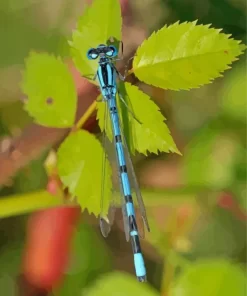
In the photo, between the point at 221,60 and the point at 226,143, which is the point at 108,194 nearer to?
the point at 221,60

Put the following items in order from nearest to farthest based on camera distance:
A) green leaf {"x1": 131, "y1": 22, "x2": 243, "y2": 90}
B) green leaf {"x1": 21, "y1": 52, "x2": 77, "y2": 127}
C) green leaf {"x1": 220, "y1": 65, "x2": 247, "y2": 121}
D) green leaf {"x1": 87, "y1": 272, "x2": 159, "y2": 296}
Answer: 1. green leaf {"x1": 131, "y1": 22, "x2": 243, "y2": 90}
2. green leaf {"x1": 21, "y1": 52, "x2": 77, "y2": 127}
3. green leaf {"x1": 87, "y1": 272, "x2": 159, "y2": 296}
4. green leaf {"x1": 220, "y1": 65, "x2": 247, "y2": 121}

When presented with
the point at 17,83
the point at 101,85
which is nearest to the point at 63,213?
the point at 17,83

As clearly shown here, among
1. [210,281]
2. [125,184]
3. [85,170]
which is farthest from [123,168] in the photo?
[210,281]

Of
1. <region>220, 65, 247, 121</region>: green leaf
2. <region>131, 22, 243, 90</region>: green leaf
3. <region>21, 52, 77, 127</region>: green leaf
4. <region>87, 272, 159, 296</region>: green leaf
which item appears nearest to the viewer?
<region>131, 22, 243, 90</region>: green leaf

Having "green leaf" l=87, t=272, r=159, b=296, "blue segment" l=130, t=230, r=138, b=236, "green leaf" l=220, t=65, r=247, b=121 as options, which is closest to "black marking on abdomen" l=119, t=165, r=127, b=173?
"blue segment" l=130, t=230, r=138, b=236

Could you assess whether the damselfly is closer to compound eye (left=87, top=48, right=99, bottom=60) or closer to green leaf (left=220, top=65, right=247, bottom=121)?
compound eye (left=87, top=48, right=99, bottom=60)
